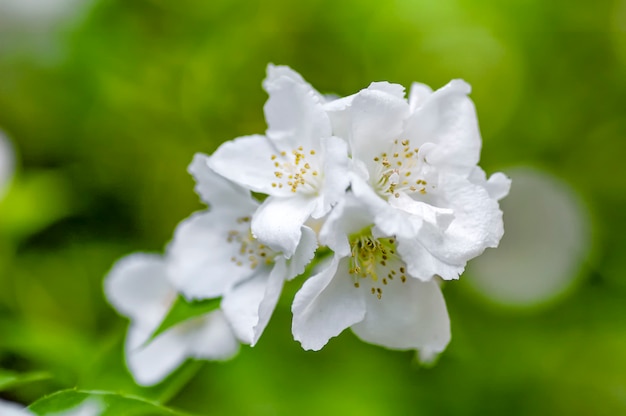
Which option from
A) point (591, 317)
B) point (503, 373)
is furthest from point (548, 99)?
point (503, 373)

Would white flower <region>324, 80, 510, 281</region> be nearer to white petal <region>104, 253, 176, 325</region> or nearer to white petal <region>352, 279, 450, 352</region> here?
white petal <region>352, 279, 450, 352</region>

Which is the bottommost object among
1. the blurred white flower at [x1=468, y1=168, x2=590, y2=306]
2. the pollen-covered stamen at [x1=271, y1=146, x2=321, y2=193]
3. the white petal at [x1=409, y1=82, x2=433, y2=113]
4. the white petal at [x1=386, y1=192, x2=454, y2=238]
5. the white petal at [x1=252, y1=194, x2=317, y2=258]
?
the blurred white flower at [x1=468, y1=168, x2=590, y2=306]

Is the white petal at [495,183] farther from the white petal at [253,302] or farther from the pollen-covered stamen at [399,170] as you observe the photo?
the white petal at [253,302]

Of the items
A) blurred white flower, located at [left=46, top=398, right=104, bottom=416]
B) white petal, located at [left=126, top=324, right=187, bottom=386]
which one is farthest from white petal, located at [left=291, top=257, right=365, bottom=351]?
white petal, located at [left=126, top=324, right=187, bottom=386]

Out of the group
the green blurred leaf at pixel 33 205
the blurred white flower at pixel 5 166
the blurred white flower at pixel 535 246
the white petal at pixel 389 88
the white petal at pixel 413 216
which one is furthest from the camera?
the blurred white flower at pixel 535 246

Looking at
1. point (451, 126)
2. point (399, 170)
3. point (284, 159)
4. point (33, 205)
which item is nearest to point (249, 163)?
point (284, 159)

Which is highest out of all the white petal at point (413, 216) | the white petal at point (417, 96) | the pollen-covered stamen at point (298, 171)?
the white petal at point (417, 96)

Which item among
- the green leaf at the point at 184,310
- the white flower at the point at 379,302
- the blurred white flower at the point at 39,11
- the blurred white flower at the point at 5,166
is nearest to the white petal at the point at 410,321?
the white flower at the point at 379,302

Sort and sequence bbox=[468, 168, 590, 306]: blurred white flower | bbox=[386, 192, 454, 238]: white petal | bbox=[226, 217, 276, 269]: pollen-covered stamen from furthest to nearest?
bbox=[468, 168, 590, 306]: blurred white flower
bbox=[226, 217, 276, 269]: pollen-covered stamen
bbox=[386, 192, 454, 238]: white petal
